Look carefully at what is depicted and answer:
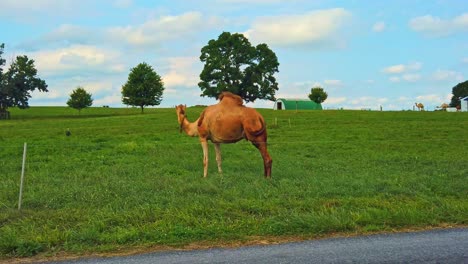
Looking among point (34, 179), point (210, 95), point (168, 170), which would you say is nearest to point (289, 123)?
point (168, 170)

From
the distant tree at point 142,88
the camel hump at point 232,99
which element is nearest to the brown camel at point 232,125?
the camel hump at point 232,99

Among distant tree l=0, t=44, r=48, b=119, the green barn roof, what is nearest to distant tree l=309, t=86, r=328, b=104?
the green barn roof

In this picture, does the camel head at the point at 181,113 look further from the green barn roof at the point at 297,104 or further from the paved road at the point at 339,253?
the green barn roof at the point at 297,104

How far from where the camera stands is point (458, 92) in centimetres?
12162

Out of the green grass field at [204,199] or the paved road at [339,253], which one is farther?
the green grass field at [204,199]

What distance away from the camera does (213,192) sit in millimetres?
10492

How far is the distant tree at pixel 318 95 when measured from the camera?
93.5m

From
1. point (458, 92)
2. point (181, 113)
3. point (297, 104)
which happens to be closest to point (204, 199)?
point (181, 113)

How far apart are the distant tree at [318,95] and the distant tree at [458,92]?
4421 cm

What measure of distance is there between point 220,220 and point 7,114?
66.9m

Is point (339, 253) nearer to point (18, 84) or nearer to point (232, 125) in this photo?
point (232, 125)

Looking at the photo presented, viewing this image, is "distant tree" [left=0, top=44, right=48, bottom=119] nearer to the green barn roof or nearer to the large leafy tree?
the large leafy tree

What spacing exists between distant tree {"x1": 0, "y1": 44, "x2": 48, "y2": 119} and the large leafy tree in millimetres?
26264

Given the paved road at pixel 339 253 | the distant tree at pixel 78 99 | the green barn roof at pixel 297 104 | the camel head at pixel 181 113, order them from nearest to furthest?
the paved road at pixel 339 253 < the camel head at pixel 181 113 < the distant tree at pixel 78 99 < the green barn roof at pixel 297 104
